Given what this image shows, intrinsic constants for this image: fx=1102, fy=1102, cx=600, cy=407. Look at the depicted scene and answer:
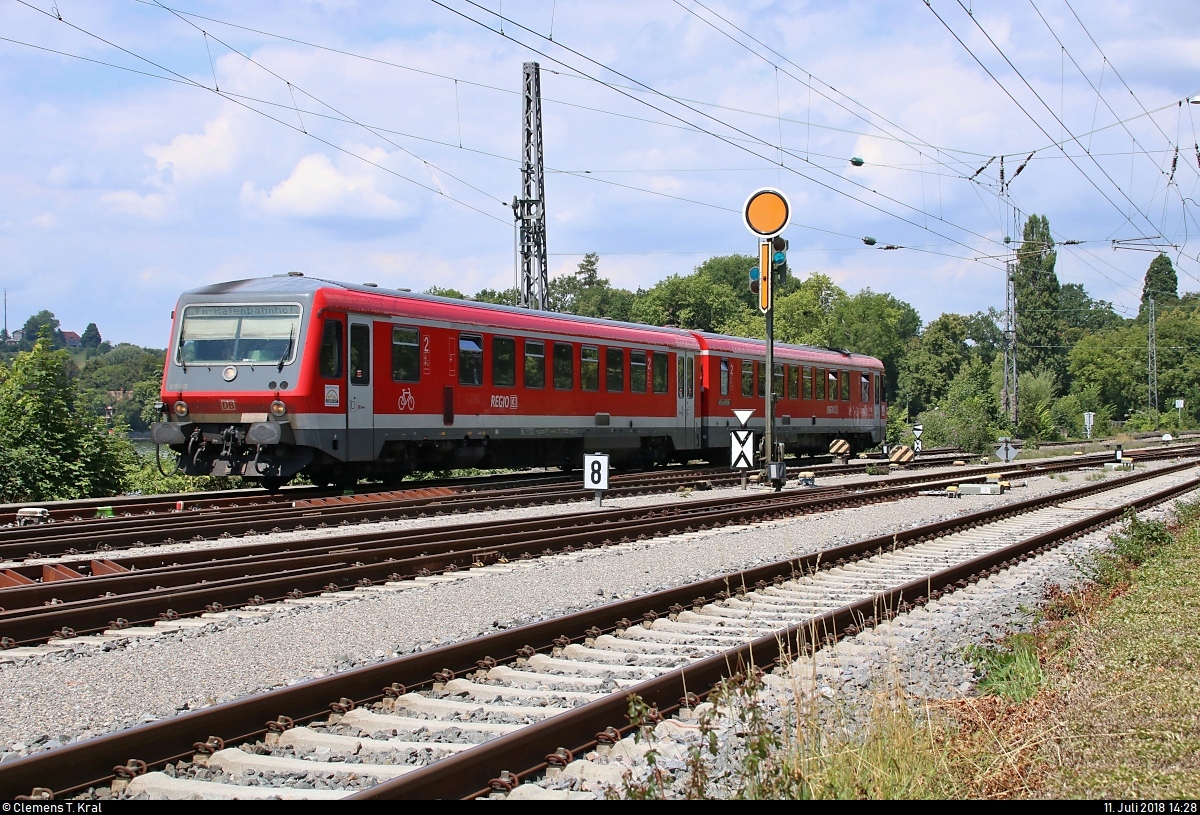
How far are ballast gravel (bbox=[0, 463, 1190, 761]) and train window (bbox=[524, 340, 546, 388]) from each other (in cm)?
A: 865

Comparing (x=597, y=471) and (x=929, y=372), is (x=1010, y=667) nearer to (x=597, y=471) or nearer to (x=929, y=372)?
(x=597, y=471)

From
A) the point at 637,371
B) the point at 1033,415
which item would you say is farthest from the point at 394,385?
the point at 1033,415

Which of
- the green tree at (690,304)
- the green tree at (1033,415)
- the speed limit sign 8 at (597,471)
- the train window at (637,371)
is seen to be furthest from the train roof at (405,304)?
the green tree at (690,304)

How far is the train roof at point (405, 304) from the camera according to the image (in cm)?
1688

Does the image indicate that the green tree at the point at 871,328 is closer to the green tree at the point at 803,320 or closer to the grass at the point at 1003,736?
the green tree at the point at 803,320

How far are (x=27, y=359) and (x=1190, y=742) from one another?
20267 mm

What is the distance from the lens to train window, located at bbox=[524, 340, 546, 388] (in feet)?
68.6

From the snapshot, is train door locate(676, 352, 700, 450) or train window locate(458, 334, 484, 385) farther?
train door locate(676, 352, 700, 450)

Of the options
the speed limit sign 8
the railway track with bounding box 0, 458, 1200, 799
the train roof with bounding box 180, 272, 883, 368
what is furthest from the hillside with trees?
the railway track with bounding box 0, 458, 1200, 799

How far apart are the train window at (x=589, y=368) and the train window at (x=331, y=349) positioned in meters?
6.60

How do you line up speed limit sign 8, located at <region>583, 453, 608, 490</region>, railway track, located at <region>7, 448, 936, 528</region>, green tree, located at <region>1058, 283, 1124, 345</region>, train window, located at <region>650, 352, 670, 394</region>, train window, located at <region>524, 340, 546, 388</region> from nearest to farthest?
railway track, located at <region>7, 448, 936, 528</region>, speed limit sign 8, located at <region>583, 453, 608, 490</region>, train window, located at <region>524, 340, 546, 388</region>, train window, located at <region>650, 352, 670, 394</region>, green tree, located at <region>1058, 283, 1124, 345</region>

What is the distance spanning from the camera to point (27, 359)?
65.9ft

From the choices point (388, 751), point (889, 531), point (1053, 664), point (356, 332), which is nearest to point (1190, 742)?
point (1053, 664)

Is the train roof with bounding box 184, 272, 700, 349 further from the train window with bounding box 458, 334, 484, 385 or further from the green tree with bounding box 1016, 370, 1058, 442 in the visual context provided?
the green tree with bounding box 1016, 370, 1058, 442
